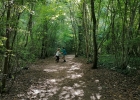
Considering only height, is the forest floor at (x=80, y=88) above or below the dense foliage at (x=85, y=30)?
below

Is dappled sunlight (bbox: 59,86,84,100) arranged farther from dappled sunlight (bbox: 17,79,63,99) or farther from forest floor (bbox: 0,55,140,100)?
dappled sunlight (bbox: 17,79,63,99)

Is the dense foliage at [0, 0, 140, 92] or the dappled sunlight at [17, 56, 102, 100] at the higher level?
the dense foliage at [0, 0, 140, 92]

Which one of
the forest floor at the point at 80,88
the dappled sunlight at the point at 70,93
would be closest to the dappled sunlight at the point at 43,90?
the forest floor at the point at 80,88

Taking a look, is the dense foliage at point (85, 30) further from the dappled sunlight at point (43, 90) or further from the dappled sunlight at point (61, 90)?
the dappled sunlight at point (61, 90)

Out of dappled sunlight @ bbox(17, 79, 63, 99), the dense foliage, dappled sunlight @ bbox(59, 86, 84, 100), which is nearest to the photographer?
dappled sunlight @ bbox(59, 86, 84, 100)

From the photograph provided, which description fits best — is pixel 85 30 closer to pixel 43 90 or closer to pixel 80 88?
pixel 80 88

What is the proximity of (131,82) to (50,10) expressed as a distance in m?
13.9

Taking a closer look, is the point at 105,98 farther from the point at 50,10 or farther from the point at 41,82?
the point at 50,10

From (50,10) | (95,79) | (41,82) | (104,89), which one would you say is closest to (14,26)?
(41,82)

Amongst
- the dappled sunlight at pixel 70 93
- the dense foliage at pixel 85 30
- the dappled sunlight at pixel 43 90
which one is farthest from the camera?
the dappled sunlight at pixel 43 90

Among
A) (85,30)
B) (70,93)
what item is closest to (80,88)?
(70,93)

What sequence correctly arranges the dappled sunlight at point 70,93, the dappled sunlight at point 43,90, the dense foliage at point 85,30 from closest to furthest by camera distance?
the dappled sunlight at point 70,93
the dense foliage at point 85,30
the dappled sunlight at point 43,90

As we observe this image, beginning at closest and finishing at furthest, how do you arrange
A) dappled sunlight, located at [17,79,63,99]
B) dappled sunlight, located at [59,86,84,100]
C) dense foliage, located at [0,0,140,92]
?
dappled sunlight, located at [59,86,84,100] → dense foliage, located at [0,0,140,92] → dappled sunlight, located at [17,79,63,99]

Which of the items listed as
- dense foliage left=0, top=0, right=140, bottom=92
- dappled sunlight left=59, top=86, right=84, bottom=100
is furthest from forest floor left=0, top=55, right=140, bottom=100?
dense foliage left=0, top=0, right=140, bottom=92
